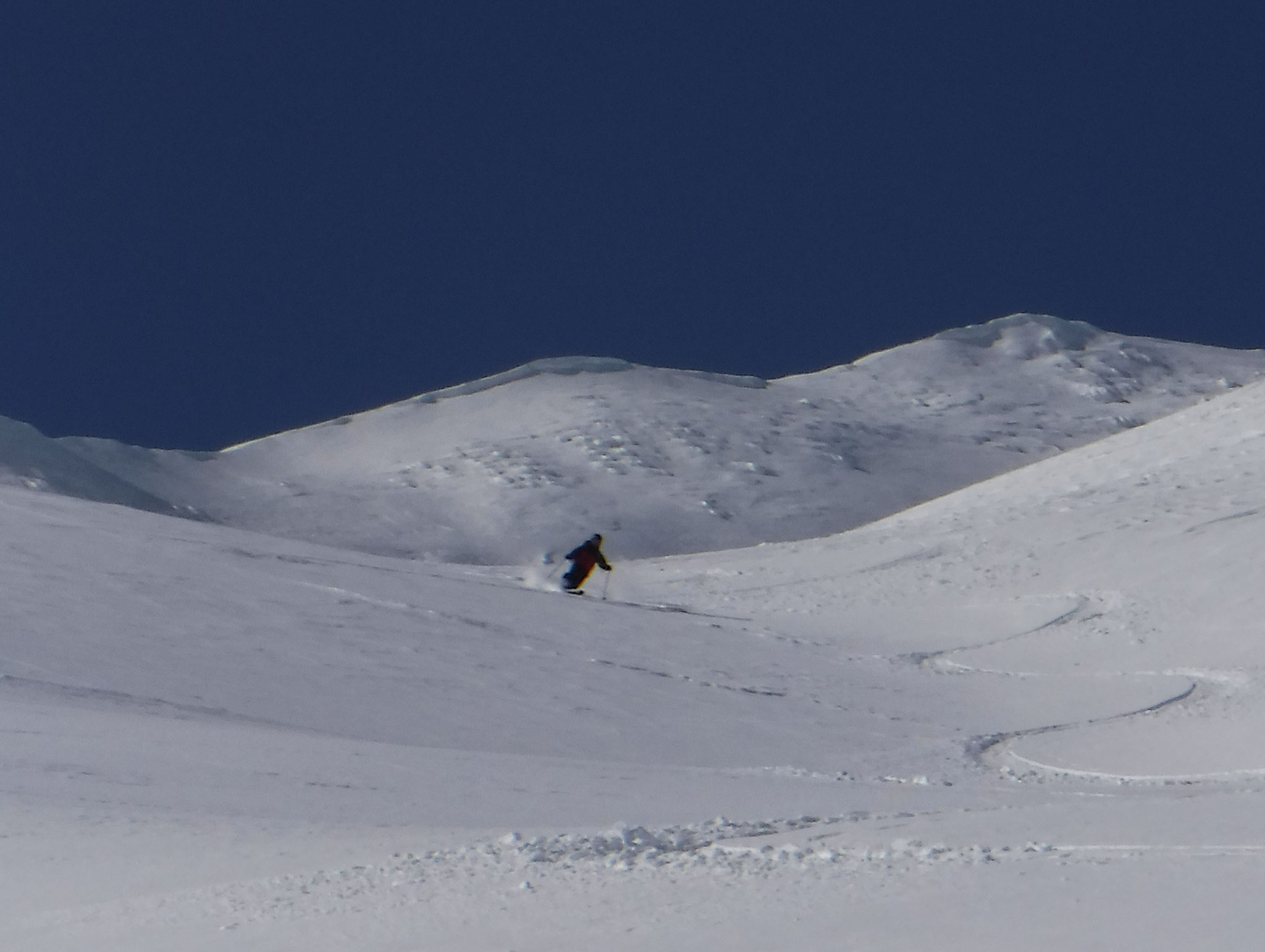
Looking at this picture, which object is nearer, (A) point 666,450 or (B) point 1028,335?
(A) point 666,450

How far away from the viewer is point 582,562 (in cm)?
1304

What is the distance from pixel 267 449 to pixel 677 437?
1083 centimetres

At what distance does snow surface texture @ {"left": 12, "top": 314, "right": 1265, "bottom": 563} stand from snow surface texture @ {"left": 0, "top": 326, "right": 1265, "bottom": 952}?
13.0 meters

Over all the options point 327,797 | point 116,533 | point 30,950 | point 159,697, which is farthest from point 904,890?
point 116,533

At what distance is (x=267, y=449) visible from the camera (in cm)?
3559

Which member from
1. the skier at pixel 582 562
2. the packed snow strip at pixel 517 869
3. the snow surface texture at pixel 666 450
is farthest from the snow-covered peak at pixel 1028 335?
the packed snow strip at pixel 517 869

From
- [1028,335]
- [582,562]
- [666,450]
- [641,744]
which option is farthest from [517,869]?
[1028,335]

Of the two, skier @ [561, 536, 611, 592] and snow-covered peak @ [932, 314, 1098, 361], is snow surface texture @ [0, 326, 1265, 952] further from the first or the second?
snow-covered peak @ [932, 314, 1098, 361]

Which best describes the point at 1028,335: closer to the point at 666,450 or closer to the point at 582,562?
the point at 666,450

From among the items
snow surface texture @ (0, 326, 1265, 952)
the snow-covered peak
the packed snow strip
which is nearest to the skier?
snow surface texture @ (0, 326, 1265, 952)

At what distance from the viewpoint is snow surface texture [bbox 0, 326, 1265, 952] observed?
114 inches

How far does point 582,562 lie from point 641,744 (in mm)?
6645

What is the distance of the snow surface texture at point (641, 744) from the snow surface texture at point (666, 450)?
13.0 m

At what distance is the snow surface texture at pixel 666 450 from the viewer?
90.1ft
